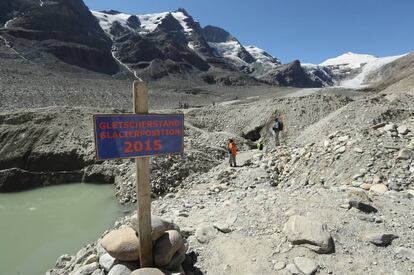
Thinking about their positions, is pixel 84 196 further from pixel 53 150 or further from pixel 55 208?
pixel 53 150

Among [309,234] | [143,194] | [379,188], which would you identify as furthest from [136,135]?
[379,188]

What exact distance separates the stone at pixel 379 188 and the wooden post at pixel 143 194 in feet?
18.4

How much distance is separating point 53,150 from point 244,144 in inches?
465

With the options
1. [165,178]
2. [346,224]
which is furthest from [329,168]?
[165,178]

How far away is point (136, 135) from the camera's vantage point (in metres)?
4.33

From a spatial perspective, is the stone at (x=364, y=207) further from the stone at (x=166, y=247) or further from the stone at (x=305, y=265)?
the stone at (x=166, y=247)

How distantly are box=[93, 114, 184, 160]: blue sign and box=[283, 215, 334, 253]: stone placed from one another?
98.5 inches

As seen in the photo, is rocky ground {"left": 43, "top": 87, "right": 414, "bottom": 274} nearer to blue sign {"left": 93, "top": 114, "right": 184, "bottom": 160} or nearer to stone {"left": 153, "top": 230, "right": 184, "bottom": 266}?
stone {"left": 153, "top": 230, "right": 184, "bottom": 266}

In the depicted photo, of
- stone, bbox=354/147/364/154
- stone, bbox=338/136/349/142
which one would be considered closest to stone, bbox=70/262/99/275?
stone, bbox=354/147/364/154

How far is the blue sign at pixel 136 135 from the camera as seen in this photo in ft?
13.4

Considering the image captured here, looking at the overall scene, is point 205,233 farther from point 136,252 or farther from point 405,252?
point 405,252

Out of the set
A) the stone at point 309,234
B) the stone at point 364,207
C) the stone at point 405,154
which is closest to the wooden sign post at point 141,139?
the stone at point 309,234

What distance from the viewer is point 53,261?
9.38m

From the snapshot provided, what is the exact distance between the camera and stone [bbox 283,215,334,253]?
17.5ft
